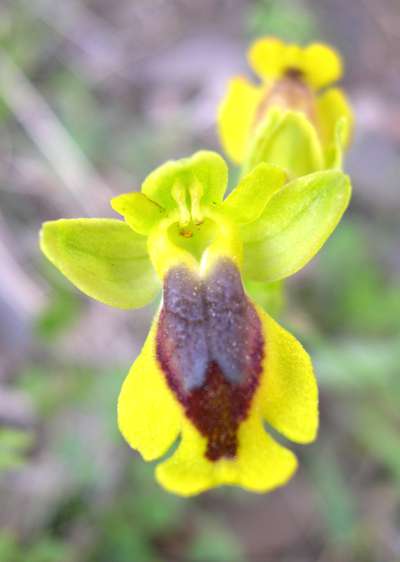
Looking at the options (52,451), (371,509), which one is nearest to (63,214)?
(52,451)

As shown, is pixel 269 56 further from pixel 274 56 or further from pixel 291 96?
pixel 291 96

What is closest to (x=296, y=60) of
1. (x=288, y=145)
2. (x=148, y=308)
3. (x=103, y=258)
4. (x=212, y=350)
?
(x=288, y=145)

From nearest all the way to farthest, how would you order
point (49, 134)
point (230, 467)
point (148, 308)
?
point (230, 467)
point (148, 308)
point (49, 134)

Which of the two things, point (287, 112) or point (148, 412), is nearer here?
point (148, 412)

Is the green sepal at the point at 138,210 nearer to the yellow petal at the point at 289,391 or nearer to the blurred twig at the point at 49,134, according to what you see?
the yellow petal at the point at 289,391

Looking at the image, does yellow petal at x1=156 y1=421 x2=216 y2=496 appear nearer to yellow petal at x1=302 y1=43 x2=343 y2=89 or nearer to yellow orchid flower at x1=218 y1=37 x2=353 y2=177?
yellow orchid flower at x1=218 y1=37 x2=353 y2=177

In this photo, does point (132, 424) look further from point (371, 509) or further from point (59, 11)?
point (59, 11)
